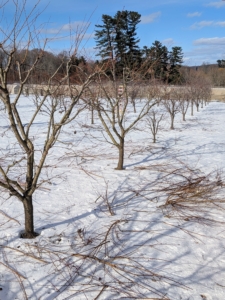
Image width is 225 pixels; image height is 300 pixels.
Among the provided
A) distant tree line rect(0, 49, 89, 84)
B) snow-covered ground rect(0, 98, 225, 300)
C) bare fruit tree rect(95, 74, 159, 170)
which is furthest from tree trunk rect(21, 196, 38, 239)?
bare fruit tree rect(95, 74, 159, 170)

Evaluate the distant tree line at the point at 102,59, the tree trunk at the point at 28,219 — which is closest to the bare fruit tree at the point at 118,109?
the distant tree line at the point at 102,59

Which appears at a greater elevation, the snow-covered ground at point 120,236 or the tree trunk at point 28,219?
the tree trunk at point 28,219

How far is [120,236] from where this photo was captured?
3.17 m

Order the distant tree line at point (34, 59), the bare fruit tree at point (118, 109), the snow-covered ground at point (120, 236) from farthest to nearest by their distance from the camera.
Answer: the bare fruit tree at point (118, 109)
the distant tree line at point (34, 59)
the snow-covered ground at point (120, 236)

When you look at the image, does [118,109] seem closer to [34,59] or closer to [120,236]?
[34,59]

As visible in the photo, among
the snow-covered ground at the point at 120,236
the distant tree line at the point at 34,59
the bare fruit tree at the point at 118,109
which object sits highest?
the distant tree line at the point at 34,59

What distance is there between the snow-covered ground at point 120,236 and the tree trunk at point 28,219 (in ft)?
0.29

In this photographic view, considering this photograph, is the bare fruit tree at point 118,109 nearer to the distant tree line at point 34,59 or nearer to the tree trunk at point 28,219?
the distant tree line at point 34,59

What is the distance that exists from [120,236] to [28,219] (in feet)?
3.20

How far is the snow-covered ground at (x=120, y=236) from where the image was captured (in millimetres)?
2402

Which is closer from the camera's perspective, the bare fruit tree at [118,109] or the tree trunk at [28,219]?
the tree trunk at [28,219]

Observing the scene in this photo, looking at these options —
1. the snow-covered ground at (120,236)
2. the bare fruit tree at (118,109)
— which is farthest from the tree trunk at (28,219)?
the bare fruit tree at (118,109)

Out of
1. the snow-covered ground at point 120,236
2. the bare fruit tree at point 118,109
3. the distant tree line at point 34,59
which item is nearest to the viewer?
the snow-covered ground at point 120,236

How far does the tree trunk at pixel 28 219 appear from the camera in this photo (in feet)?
9.93
